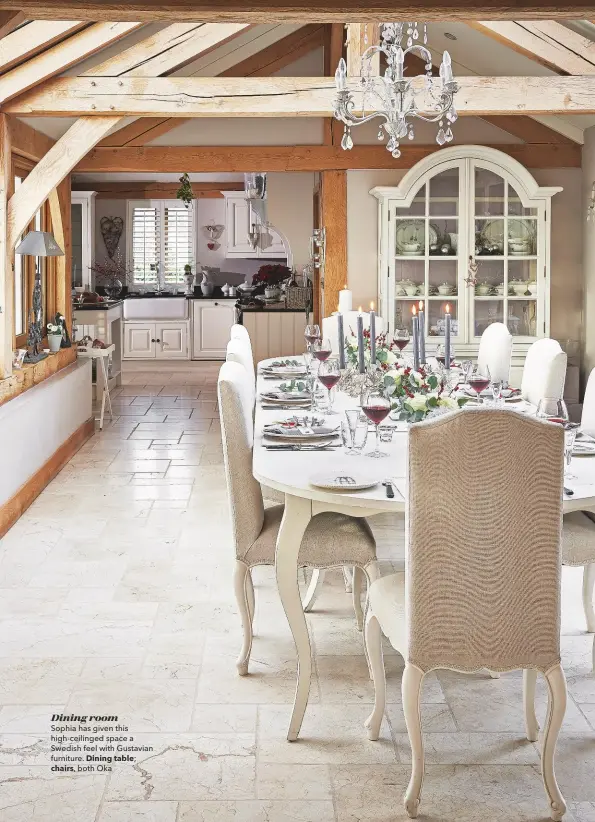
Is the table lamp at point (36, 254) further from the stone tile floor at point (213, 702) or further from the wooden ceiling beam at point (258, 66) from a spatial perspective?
the stone tile floor at point (213, 702)

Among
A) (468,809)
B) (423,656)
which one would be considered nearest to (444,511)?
(423,656)

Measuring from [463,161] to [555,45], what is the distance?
1365 millimetres

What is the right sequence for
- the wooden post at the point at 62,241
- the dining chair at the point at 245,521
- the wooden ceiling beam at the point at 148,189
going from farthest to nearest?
1. the wooden ceiling beam at the point at 148,189
2. the wooden post at the point at 62,241
3. the dining chair at the point at 245,521

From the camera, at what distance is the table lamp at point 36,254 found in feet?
21.7

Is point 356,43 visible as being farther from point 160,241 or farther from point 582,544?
point 160,241

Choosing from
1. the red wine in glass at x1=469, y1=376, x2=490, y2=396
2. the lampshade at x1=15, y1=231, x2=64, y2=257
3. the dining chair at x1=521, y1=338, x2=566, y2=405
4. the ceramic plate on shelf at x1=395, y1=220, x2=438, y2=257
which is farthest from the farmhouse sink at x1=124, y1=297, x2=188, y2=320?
the red wine in glass at x1=469, y1=376, x2=490, y2=396

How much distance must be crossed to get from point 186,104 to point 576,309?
369 centimetres

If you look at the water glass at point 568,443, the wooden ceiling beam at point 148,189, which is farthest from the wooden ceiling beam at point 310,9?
the wooden ceiling beam at point 148,189

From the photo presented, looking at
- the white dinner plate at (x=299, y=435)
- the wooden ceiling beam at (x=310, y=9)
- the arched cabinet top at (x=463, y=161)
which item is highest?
the arched cabinet top at (x=463, y=161)

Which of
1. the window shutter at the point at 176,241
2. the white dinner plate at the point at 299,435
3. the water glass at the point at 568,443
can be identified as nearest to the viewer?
the water glass at the point at 568,443

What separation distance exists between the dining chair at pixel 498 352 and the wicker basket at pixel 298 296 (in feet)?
14.7

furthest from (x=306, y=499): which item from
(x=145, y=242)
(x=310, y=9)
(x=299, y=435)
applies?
(x=145, y=242)

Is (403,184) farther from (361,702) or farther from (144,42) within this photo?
(361,702)

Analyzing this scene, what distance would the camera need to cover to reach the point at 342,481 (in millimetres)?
2955
